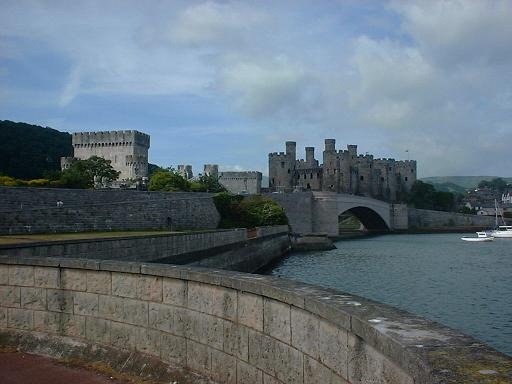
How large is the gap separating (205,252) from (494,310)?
10.0 m

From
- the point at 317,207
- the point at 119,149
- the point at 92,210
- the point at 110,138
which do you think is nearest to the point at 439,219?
the point at 317,207

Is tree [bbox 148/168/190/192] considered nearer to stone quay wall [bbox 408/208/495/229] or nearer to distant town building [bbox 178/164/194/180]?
distant town building [bbox 178/164/194/180]

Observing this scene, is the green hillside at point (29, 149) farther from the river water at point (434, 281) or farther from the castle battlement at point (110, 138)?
the river water at point (434, 281)

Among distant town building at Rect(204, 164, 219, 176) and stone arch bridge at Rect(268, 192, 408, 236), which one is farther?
distant town building at Rect(204, 164, 219, 176)

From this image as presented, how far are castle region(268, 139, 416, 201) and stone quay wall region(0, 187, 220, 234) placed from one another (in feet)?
180

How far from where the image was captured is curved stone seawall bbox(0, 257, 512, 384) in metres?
3.15

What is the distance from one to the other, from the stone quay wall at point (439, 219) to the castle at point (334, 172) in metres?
9.38

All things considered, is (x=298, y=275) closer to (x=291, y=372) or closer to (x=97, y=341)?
(x=97, y=341)

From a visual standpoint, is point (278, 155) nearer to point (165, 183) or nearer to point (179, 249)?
point (165, 183)

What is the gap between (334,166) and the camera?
92438 mm

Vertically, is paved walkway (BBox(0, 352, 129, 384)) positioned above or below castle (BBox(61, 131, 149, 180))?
below

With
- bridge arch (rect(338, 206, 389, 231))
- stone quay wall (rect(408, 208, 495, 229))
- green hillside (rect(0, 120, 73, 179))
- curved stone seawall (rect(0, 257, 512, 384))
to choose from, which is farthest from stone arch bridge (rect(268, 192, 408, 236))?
curved stone seawall (rect(0, 257, 512, 384))

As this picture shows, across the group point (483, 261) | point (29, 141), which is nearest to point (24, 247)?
point (483, 261)

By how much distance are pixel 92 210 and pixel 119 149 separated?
48.0m
